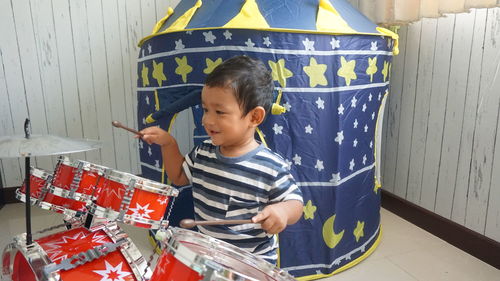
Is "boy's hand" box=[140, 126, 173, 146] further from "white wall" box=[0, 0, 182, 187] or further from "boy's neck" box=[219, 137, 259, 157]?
"white wall" box=[0, 0, 182, 187]

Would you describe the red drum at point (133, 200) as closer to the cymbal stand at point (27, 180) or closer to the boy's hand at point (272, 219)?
the cymbal stand at point (27, 180)

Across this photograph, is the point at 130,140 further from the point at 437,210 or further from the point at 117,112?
the point at 437,210

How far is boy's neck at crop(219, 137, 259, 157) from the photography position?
1114mm

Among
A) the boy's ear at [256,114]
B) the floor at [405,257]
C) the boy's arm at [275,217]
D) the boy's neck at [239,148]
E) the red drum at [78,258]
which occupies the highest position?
the boy's ear at [256,114]

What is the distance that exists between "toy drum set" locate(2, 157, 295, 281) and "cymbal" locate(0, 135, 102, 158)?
8 centimetres

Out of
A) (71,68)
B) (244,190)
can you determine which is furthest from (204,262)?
(71,68)

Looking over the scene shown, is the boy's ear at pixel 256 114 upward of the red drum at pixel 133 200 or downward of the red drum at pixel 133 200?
upward

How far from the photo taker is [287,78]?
1487 mm

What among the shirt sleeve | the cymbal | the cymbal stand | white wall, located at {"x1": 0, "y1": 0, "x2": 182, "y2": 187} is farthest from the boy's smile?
white wall, located at {"x1": 0, "y1": 0, "x2": 182, "y2": 187}

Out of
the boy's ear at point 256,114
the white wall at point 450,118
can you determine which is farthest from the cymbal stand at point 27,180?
the white wall at point 450,118

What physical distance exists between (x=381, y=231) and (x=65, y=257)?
1679 millimetres

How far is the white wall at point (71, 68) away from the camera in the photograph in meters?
2.49

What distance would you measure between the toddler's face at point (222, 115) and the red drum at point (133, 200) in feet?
0.82

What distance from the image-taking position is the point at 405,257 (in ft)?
6.25
